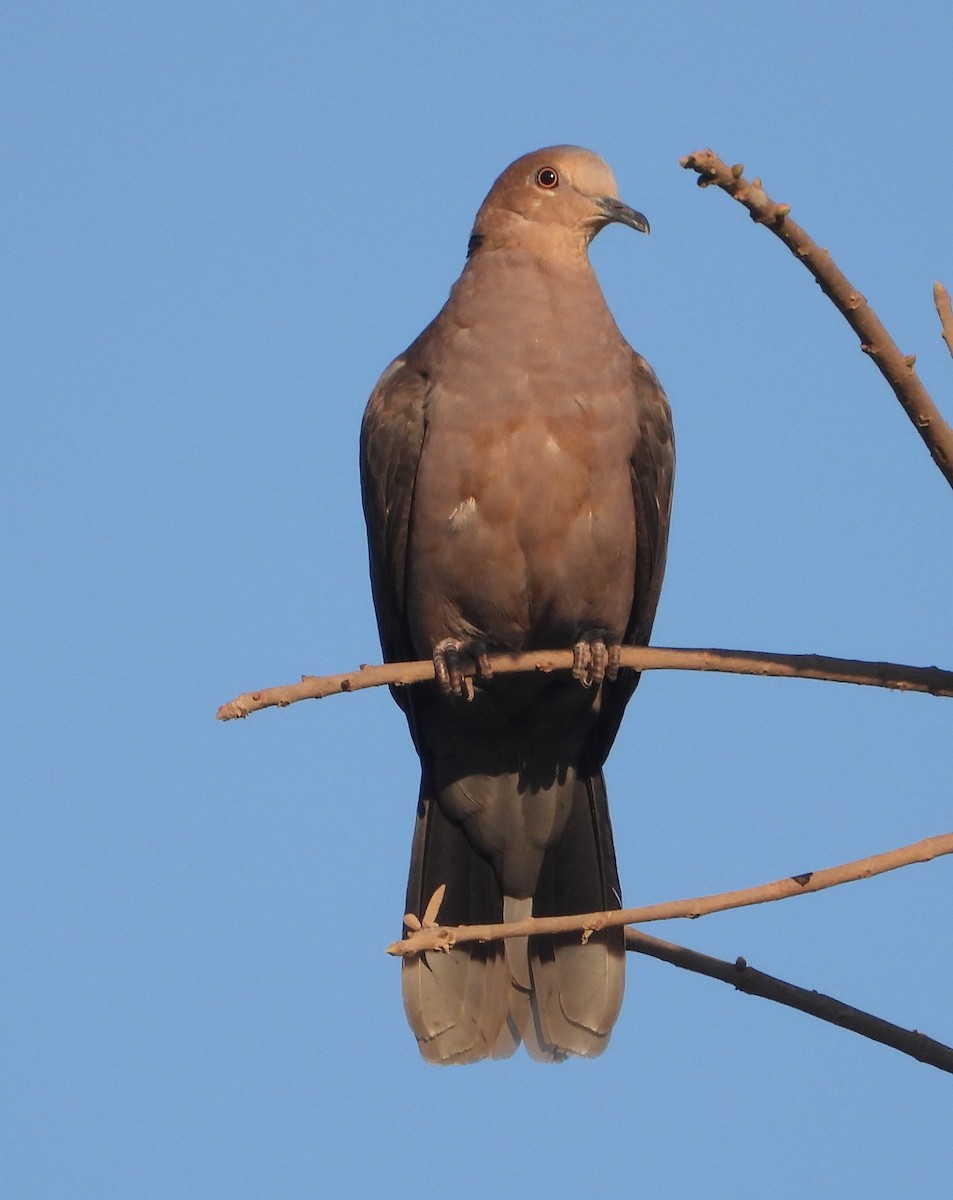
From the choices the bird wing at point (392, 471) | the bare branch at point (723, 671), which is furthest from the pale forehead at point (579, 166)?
the bare branch at point (723, 671)

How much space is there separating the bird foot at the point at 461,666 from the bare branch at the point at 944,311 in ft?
6.66

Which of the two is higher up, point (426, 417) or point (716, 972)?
point (426, 417)

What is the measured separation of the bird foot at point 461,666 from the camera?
17.7ft

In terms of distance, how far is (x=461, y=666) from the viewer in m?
5.55

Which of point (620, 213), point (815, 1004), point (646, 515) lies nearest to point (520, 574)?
point (646, 515)

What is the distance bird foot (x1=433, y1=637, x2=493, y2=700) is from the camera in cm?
541

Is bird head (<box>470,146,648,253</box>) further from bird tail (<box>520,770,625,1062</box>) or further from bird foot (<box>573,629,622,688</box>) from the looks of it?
bird tail (<box>520,770,625,1062</box>)

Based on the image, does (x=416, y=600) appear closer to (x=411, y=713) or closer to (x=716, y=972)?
(x=411, y=713)

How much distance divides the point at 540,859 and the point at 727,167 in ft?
11.9

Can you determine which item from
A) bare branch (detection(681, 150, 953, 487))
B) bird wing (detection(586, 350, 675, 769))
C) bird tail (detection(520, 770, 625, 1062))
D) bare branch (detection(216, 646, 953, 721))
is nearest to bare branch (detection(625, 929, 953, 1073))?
bare branch (detection(216, 646, 953, 721))

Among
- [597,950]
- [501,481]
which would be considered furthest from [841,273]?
[597,950]

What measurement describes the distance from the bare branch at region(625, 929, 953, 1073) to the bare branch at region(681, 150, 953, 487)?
1.19 meters

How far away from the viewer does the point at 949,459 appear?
3.47 m

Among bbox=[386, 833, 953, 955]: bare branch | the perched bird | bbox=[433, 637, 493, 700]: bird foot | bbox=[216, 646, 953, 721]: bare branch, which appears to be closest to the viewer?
bbox=[386, 833, 953, 955]: bare branch
